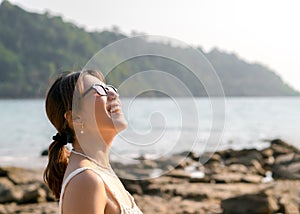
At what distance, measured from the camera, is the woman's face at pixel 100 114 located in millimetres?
2406

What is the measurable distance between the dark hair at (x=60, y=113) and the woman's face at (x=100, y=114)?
0.13 ft

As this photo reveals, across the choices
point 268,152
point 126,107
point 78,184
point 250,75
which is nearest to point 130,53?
point 126,107

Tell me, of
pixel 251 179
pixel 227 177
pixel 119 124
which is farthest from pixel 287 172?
pixel 119 124

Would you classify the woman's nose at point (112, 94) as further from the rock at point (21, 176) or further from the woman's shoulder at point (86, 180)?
the rock at point (21, 176)

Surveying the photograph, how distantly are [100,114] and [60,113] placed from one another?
190mm

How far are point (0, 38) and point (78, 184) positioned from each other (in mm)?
119229

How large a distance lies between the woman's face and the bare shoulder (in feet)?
0.90

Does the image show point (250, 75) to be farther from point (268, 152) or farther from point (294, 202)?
point (294, 202)

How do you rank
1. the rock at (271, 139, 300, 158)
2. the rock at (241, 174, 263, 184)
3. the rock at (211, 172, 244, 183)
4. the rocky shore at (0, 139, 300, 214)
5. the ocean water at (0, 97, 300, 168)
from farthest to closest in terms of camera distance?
the rock at (271, 139, 300, 158)
the rock at (241, 174, 263, 184)
the rock at (211, 172, 244, 183)
the rocky shore at (0, 139, 300, 214)
the ocean water at (0, 97, 300, 168)

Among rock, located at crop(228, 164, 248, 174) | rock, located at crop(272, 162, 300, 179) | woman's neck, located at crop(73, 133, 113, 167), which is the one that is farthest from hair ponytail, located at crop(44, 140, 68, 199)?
rock, located at crop(228, 164, 248, 174)

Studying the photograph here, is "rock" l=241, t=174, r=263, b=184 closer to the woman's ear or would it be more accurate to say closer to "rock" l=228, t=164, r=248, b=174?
"rock" l=228, t=164, r=248, b=174

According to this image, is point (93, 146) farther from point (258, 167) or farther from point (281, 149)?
point (281, 149)

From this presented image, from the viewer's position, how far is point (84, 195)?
2.15m

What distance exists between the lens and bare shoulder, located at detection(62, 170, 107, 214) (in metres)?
Result: 2.14
